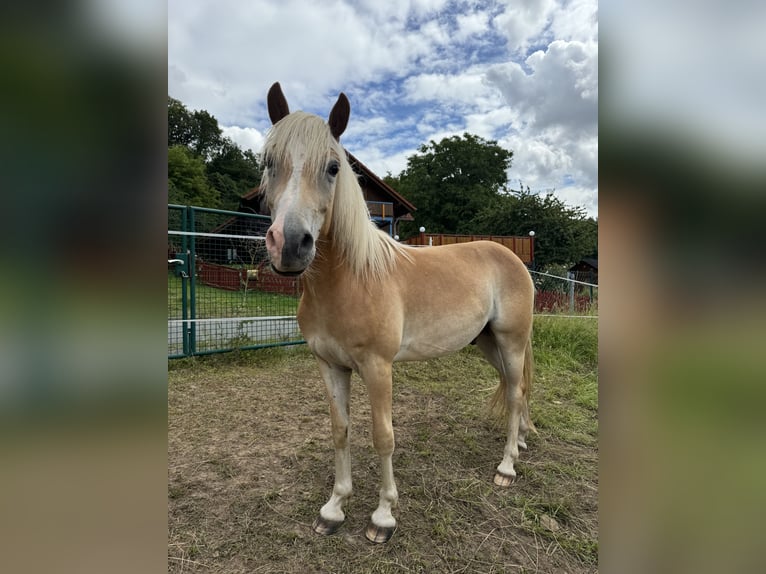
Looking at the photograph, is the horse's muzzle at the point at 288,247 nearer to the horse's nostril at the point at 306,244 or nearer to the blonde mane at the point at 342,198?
the horse's nostril at the point at 306,244

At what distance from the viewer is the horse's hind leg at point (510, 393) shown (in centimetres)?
229

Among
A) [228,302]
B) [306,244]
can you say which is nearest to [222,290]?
[228,302]

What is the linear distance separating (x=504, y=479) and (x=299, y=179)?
2.11 m

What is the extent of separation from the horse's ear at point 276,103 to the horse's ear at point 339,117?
0.78 ft

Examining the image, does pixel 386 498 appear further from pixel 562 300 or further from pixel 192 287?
pixel 562 300

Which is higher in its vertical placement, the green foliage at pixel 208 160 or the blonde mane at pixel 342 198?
the green foliage at pixel 208 160

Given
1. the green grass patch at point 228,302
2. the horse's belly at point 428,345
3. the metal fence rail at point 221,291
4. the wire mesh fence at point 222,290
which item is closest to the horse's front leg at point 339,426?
the horse's belly at point 428,345

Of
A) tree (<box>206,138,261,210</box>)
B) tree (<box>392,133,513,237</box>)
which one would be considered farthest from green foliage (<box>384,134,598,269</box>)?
tree (<box>206,138,261,210</box>)

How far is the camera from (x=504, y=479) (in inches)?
86.9

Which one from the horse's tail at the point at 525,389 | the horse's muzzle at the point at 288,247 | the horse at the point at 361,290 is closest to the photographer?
the horse's muzzle at the point at 288,247

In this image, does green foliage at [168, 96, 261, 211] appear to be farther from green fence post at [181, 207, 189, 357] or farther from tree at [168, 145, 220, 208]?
green fence post at [181, 207, 189, 357]
